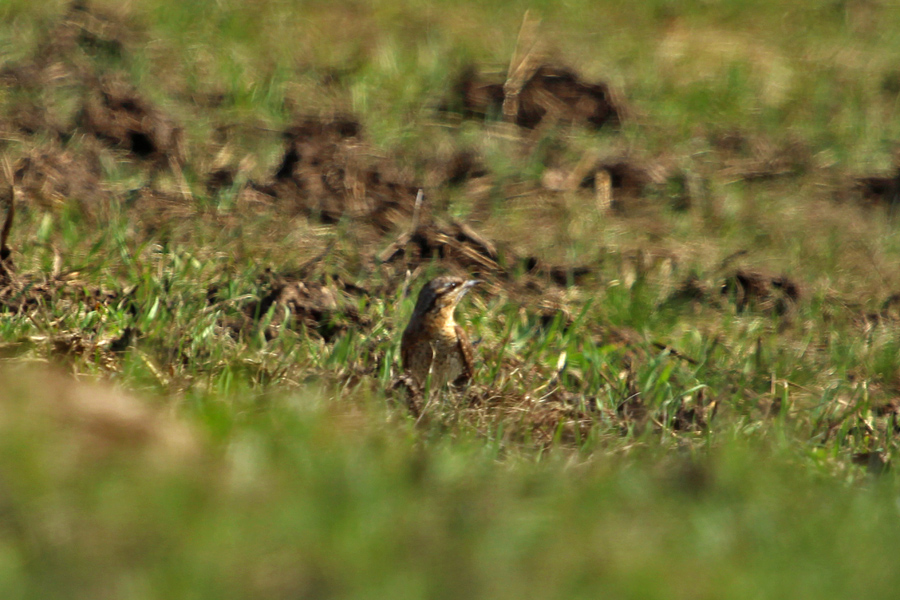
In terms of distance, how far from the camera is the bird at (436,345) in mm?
5406

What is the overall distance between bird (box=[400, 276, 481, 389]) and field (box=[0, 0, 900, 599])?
14cm

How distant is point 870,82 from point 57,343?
25.4 ft

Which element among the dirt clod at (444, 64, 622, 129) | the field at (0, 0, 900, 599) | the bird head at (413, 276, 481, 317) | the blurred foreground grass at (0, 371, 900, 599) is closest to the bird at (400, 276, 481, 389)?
the bird head at (413, 276, 481, 317)

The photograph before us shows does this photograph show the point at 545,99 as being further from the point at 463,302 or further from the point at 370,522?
the point at 370,522

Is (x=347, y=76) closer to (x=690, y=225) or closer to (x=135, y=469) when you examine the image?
(x=690, y=225)

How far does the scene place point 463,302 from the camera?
6406 millimetres

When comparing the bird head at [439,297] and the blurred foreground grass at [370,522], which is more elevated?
the blurred foreground grass at [370,522]

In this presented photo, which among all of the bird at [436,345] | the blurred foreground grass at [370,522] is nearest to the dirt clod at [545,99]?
the bird at [436,345]

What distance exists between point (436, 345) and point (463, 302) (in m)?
1.02

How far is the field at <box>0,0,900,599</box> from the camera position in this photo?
338 centimetres

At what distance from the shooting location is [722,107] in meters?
9.41

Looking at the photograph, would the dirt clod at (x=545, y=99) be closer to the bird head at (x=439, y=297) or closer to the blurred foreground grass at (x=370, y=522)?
the bird head at (x=439, y=297)

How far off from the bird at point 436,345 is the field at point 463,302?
0.14 m

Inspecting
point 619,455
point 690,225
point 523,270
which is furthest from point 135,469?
point 690,225
